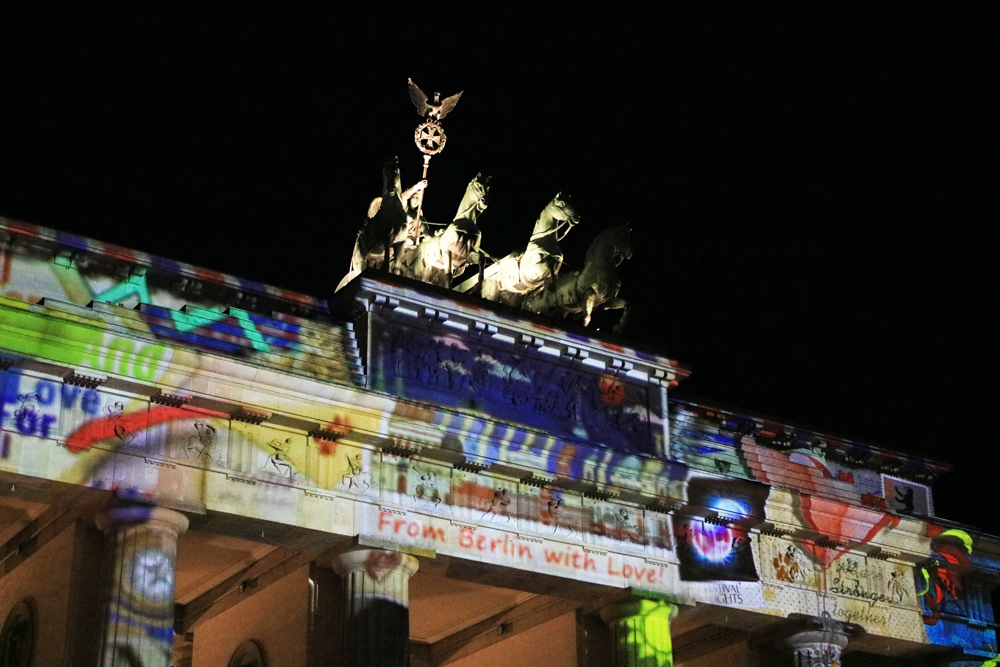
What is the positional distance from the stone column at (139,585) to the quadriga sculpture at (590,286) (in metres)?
7.97

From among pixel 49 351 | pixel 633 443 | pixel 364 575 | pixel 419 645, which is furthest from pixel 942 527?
pixel 49 351

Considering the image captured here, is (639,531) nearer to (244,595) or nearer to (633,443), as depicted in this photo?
(633,443)

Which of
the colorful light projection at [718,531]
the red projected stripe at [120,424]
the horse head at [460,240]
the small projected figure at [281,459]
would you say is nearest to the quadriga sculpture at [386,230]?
the horse head at [460,240]

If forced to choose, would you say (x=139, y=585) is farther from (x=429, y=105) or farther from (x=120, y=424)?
(x=429, y=105)

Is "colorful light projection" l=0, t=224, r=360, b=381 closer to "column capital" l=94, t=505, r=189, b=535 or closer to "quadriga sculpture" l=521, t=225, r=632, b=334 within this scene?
"column capital" l=94, t=505, r=189, b=535

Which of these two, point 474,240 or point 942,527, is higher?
point 474,240

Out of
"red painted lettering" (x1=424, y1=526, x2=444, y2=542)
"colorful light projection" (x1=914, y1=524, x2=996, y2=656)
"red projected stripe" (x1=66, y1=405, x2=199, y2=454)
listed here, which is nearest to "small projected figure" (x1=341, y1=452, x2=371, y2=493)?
"red painted lettering" (x1=424, y1=526, x2=444, y2=542)

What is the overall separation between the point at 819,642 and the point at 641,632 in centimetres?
381

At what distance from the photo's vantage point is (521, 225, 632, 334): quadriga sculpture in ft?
87.7

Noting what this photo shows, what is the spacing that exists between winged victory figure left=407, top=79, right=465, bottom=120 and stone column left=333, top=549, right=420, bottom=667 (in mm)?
8511

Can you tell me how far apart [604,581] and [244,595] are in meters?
5.64

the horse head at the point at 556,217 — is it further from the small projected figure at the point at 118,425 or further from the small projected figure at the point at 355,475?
the small projected figure at the point at 118,425

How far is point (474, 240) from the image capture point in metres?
26.0

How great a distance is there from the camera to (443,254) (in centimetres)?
2589
